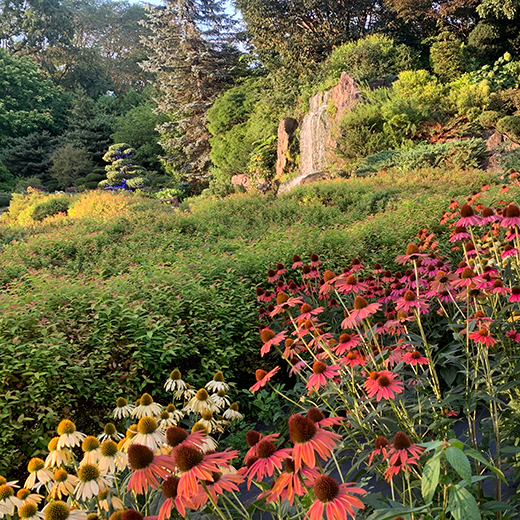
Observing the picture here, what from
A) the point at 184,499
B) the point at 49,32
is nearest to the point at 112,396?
the point at 184,499

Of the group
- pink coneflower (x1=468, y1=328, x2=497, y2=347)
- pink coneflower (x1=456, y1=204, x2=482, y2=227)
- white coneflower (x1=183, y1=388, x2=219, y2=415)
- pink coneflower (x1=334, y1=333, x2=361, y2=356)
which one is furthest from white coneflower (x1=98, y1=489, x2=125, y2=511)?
pink coneflower (x1=456, y1=204, x2=482, y2=227)

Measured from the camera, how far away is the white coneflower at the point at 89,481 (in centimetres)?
120

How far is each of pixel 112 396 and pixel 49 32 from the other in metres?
30.9

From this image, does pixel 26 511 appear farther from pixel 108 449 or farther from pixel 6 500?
pixel 108 449

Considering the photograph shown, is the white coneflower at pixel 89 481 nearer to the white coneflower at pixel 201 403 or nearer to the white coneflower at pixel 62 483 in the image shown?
the white coneflower at pixel 62 483

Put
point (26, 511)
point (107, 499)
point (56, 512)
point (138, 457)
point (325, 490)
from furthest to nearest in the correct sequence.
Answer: point (107, 499), point (26, 511), point (56, 512), point (138, 457), point (325, 490)

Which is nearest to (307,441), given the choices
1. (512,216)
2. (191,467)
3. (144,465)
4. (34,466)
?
(191,467)

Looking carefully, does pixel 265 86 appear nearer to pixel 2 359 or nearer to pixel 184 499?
pixel 2 359

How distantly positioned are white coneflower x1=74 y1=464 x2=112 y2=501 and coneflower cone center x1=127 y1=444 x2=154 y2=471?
0.41 meters

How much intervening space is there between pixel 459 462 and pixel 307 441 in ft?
0.93

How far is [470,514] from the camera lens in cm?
87

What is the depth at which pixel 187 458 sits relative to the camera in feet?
2.77

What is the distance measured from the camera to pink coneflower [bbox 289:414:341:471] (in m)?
0.83

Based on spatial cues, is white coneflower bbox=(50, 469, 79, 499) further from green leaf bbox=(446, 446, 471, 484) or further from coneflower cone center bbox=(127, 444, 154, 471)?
green leaf bbox=(446, 446, 471, 484)
